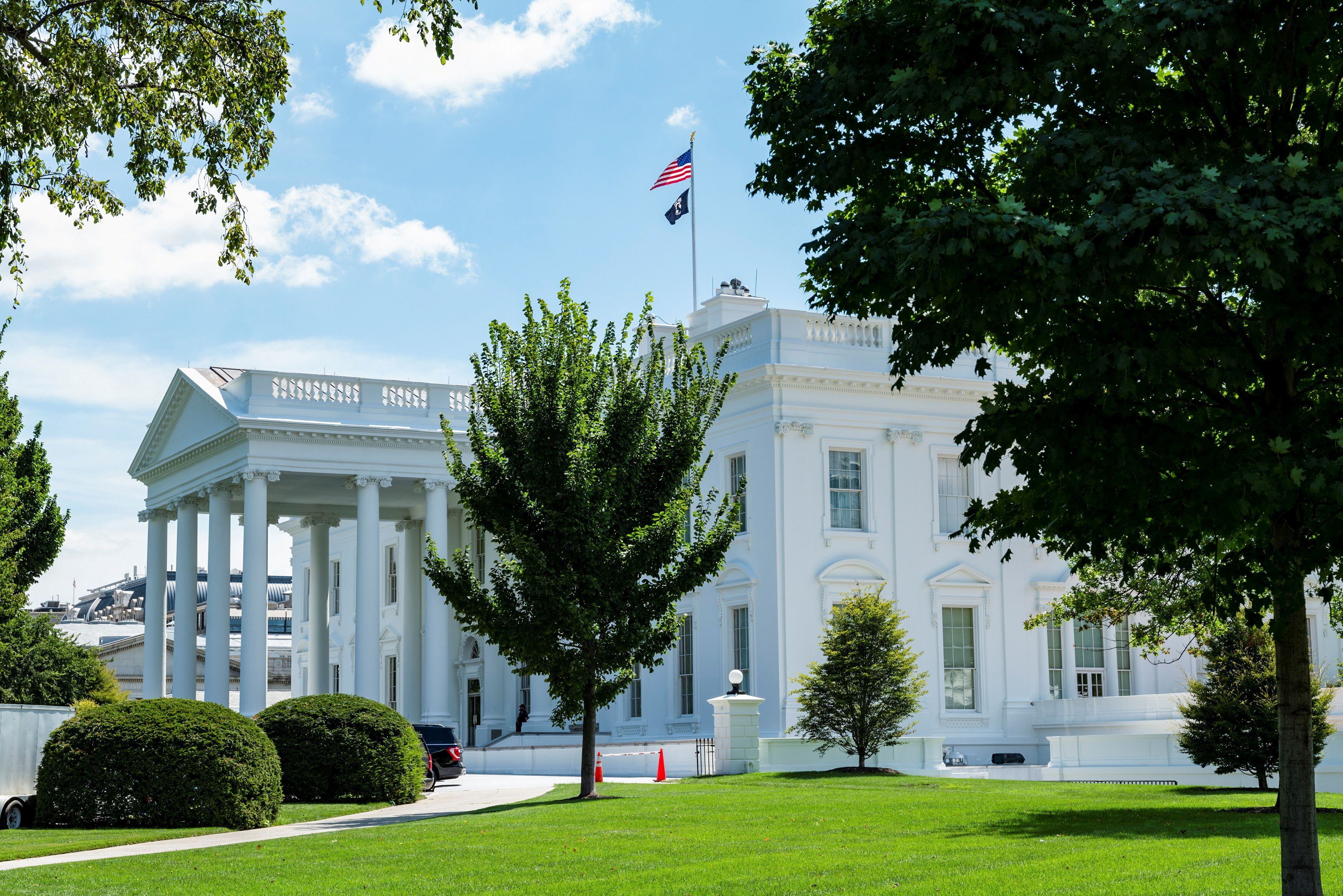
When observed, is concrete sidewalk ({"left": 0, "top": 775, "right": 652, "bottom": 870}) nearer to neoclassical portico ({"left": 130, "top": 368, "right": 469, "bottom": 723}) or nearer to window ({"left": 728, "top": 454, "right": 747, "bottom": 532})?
window ({"left": 728, "top": 454, "right": 747, "bottom": 532})

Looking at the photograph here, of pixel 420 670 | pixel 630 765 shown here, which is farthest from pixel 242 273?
pixel 420 670

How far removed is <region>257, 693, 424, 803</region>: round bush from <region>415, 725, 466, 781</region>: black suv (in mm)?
7952

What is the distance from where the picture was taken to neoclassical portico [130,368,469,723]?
43781 mm

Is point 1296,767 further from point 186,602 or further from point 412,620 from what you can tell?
point 412,620

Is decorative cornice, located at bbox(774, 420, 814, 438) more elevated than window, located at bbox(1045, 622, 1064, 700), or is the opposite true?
decorative cornice, located at bbox(774, 420, 814, 438)

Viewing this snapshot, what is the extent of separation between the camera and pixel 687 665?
4103 centimetres

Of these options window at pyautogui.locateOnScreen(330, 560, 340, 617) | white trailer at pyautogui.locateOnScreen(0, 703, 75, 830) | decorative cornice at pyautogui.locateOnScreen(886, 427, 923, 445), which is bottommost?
white trailer at pyautogui.locateOnScreen(0, 703, 75, 830)

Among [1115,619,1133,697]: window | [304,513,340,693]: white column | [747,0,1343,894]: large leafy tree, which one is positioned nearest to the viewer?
[747,0,1343,894]: large leafy tree

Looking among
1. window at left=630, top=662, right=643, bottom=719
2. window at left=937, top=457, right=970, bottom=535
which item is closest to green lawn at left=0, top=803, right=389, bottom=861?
window at left=630, top=662, right=643, bottom=719

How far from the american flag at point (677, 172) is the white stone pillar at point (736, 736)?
17404 millimetres

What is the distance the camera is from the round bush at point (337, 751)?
26.1m

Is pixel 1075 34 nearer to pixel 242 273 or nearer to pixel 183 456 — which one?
pixel 242 273

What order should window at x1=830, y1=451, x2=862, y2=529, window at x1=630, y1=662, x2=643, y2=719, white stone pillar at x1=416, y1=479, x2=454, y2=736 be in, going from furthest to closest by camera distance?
white stone pillar at x1=416, y1=479, x2=454, y2=736
window at x1=630, y1=662, x2=643, y2=719
window at x1=830, y1=451, x2=862, y2=529

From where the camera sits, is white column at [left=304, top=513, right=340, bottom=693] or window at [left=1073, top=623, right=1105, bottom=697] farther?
white column at [left=304, top=513, right=340, bottom=693]
